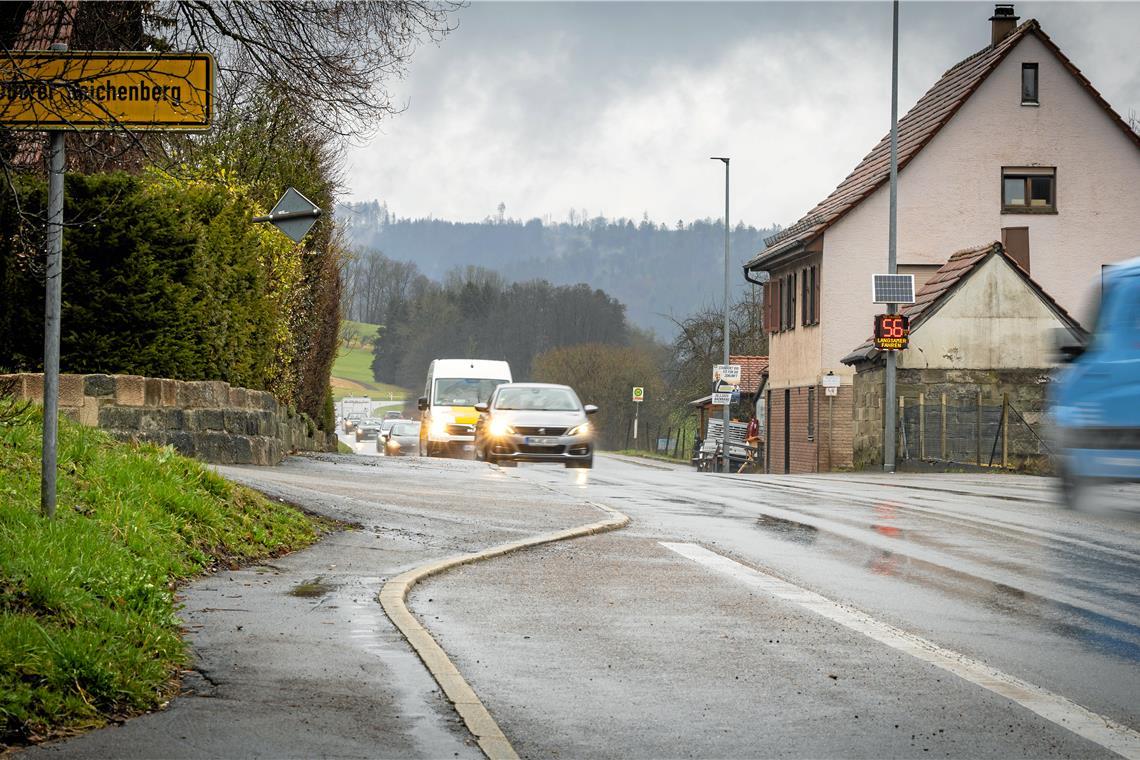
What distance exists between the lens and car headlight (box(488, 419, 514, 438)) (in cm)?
2789

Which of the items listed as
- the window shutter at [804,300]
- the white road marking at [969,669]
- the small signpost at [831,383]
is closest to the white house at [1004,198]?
the window shutter at [804,300]

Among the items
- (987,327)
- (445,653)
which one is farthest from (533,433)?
(445,653)

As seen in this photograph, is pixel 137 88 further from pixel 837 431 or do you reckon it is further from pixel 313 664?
pixel 837 431

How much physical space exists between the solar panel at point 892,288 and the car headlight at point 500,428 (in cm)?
997

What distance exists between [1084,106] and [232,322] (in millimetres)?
30684

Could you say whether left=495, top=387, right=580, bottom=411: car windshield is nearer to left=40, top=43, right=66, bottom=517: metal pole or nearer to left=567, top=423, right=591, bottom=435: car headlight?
left=567, top=423, right=591, bottom=435: car headlight

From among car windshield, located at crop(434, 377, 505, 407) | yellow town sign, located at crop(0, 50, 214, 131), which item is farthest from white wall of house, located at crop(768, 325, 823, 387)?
yellow town sign, located at crop(0, 50, 214, 131)

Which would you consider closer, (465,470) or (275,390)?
(465,470)

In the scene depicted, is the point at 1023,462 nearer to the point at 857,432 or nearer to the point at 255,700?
the point at 857,432

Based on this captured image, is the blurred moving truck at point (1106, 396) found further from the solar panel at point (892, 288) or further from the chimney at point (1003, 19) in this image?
the chimney at point (1003, 19)

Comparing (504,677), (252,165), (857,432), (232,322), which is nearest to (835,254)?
(857,432)

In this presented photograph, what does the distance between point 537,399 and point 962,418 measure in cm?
1158

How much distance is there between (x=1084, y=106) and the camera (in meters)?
42.9

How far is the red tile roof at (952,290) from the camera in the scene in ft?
122
